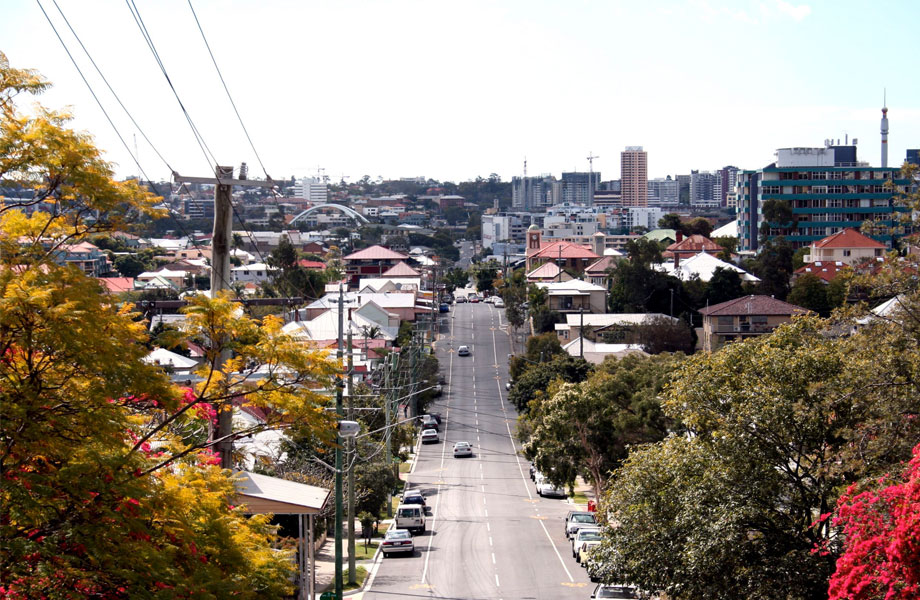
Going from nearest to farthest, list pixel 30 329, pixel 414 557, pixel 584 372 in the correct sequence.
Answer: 1. pixel 30 329
2. pixel 414 557
3. pixel 584 372

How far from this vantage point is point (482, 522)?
4375 cm

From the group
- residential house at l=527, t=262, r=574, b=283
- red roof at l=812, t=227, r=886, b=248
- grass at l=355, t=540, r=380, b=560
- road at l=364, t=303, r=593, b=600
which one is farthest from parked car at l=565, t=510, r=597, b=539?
residential house at l=527, t=262, r=574, b=283

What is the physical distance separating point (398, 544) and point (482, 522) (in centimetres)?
730

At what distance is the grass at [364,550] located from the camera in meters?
37.9

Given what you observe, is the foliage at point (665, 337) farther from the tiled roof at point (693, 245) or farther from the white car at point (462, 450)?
the tiled roof at point (693, 245)

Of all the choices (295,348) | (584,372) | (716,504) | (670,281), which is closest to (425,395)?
(584,372)

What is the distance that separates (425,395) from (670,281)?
35477mm

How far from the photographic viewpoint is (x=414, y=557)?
36.6m

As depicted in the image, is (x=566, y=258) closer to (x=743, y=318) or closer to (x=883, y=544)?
(x=743, y=318)

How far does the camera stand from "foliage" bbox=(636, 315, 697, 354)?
271ft

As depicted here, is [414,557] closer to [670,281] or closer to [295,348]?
[295,348]

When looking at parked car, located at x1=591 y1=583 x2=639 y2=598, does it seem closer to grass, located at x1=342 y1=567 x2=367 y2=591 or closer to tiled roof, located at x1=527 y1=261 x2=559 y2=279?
grass, located at x1=342 y1=567 x2=367 y2=591

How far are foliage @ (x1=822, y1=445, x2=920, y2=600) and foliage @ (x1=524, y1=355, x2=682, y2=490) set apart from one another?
2597 cm

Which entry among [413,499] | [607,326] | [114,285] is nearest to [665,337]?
[607,326]
